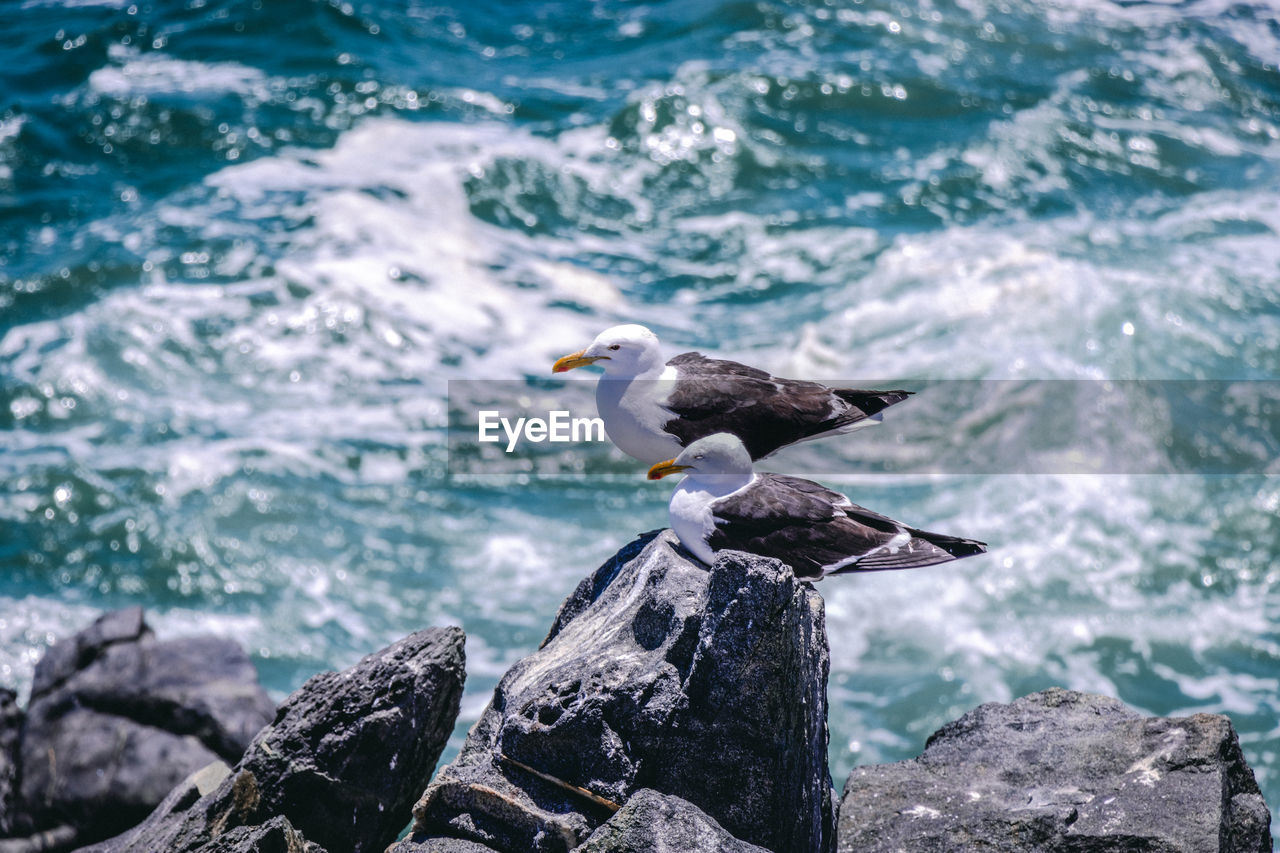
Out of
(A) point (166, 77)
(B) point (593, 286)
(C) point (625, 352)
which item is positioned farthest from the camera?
(A) point (166, 77)

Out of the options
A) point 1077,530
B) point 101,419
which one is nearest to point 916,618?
point 1077,530

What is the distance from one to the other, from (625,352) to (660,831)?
1.89 metres

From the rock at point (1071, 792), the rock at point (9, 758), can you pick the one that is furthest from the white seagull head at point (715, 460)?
the rock at point (9, 758)

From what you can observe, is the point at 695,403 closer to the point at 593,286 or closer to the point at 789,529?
the point at 789,529

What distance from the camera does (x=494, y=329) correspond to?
14.4m

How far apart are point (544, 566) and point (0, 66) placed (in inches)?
578

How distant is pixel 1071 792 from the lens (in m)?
4.33

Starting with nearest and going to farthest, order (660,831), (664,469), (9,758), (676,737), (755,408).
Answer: (660,831) < (676,737) < (664,469) < (755,408) < (9,758)

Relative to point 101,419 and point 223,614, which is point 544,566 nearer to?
point 223,614

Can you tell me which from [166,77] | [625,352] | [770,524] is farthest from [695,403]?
[166,77]

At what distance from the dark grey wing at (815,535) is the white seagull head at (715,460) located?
9 centimetres

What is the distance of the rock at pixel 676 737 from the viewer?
12.3 feet

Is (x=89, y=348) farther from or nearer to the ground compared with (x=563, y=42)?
nearer to the ground

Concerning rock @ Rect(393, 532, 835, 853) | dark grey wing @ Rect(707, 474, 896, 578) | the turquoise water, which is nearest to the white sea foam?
the turquoise water
